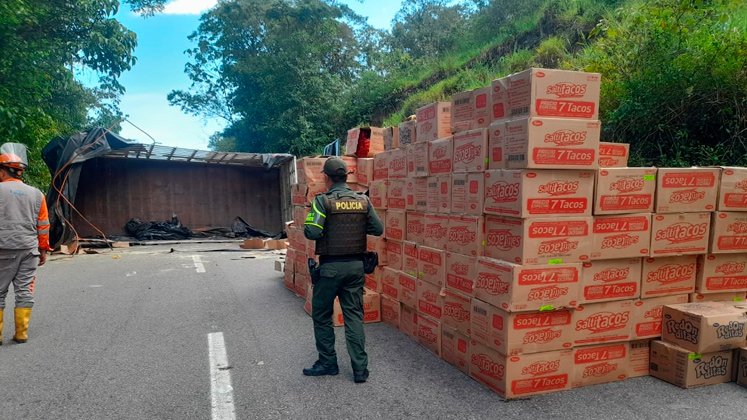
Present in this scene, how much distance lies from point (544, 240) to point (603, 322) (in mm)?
955

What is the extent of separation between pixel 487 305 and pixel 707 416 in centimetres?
168

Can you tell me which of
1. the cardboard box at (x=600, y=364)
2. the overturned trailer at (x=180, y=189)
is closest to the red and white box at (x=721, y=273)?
the cardboard box at (x=600, y=364)

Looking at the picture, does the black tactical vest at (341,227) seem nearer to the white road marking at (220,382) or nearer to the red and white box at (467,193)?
the red and white box at (467,193)

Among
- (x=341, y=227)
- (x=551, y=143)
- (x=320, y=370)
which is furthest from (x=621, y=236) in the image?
(x=320, y=370)

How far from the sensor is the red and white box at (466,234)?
3996 millimetres

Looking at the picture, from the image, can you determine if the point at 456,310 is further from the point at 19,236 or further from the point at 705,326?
the point at 19,236

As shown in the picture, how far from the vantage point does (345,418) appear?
11.0 ft

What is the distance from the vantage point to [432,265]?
4.72 metres

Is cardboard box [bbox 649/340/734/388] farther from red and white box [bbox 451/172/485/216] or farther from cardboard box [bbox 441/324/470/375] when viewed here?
red and white box [bbox 451/172/485/216]

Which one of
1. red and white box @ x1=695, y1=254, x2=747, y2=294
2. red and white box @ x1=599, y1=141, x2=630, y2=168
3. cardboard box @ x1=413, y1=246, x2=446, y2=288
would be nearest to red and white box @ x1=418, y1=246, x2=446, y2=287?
cardboard box @ x1=413, y1=246, x2=446, y2=288

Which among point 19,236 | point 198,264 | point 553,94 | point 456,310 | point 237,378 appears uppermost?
point 553,94

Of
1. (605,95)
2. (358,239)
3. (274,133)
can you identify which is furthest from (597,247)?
(274,133)

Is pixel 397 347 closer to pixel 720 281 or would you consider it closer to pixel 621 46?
pixel 720 281

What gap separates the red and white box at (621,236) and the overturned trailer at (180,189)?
12.7 m
